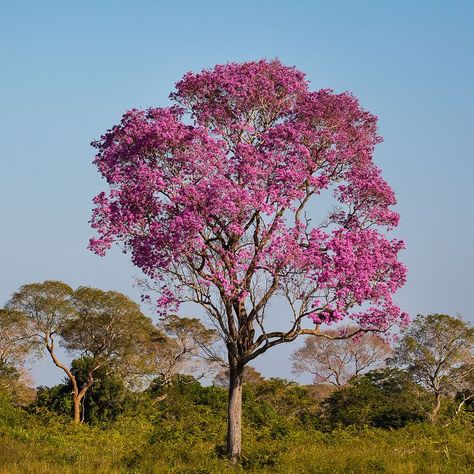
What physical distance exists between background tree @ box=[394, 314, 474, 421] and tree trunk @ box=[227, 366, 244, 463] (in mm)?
23206

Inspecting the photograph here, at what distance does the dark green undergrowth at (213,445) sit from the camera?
57.6 ft

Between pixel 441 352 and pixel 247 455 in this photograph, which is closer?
pixel 247 455

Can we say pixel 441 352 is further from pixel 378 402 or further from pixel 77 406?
pixel 77 406

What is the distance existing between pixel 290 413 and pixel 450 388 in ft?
34.1

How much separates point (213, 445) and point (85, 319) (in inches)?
1014

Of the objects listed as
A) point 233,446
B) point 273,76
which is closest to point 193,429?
point 233,446

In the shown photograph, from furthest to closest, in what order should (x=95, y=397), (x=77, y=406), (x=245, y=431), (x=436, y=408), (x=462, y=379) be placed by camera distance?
(x=95, y=397) → (x=77, y=406) → (x=462, y=379) → (x=436, y=408) → (x=245, y=431)

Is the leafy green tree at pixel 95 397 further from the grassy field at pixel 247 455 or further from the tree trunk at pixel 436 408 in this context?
the tree trunk at pixel 436 408

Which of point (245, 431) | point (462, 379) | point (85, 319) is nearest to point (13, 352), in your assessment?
point (85, 319)

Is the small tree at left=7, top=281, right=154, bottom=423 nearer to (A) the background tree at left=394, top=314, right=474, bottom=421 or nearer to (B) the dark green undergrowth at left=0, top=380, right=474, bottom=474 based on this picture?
(B) the dark green undergrowth at left=0, top=380, right=474, bottom=474

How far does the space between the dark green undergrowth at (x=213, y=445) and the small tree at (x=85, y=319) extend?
18.4 ft

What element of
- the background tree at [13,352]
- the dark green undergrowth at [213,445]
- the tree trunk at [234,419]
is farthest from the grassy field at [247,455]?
the background tree at [13,352]

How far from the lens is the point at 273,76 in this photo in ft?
74.8

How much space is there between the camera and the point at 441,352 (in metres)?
42.0
